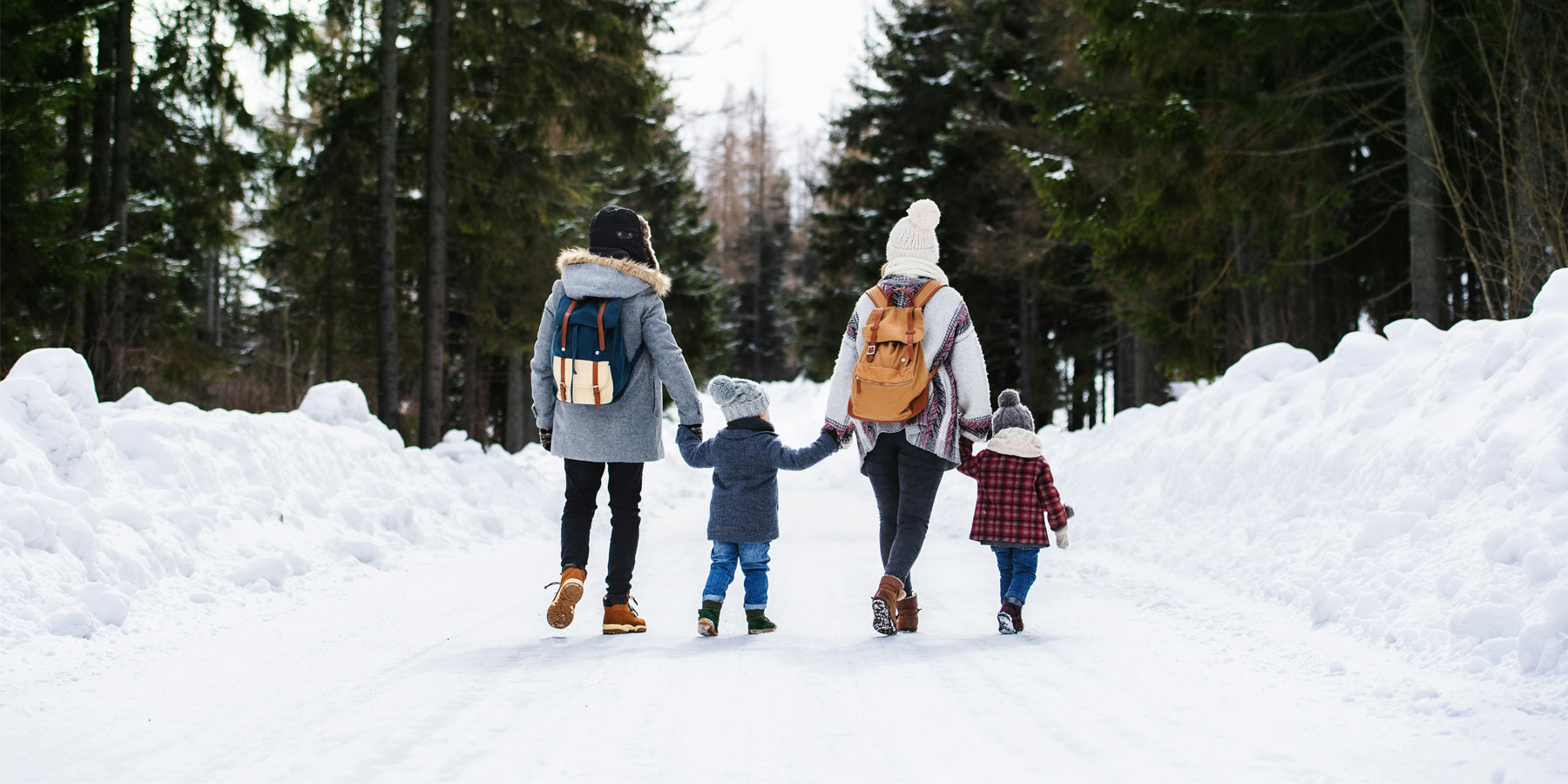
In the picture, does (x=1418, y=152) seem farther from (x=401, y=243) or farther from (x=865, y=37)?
(x=865, y=37)

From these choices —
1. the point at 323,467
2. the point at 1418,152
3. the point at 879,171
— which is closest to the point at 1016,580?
the point at 323,467

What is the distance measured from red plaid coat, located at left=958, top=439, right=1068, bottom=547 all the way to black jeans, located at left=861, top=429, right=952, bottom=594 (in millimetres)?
239

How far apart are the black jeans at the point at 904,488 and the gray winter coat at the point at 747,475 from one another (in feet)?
0.91

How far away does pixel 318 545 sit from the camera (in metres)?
7.00

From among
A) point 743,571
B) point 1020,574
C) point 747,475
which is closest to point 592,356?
point 747,475

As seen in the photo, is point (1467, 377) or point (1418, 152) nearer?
point (1467, 377)

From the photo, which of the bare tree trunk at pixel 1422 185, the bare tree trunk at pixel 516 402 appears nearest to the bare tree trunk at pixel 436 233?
the bare tree trunk at pixel 516 402

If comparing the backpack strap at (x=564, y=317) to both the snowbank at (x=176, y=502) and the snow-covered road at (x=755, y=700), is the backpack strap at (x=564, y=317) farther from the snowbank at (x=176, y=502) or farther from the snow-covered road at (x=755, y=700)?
the snowbank at (x=176, y=502)

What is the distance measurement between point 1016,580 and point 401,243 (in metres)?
14.0

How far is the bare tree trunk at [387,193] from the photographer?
13797mm

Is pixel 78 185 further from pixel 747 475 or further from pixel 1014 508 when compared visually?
pixel 1014 508

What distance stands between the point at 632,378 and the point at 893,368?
1268 millimetres

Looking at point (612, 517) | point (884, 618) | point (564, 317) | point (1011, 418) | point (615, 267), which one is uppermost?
point (615, 267)

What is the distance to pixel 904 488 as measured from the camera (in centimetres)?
520
